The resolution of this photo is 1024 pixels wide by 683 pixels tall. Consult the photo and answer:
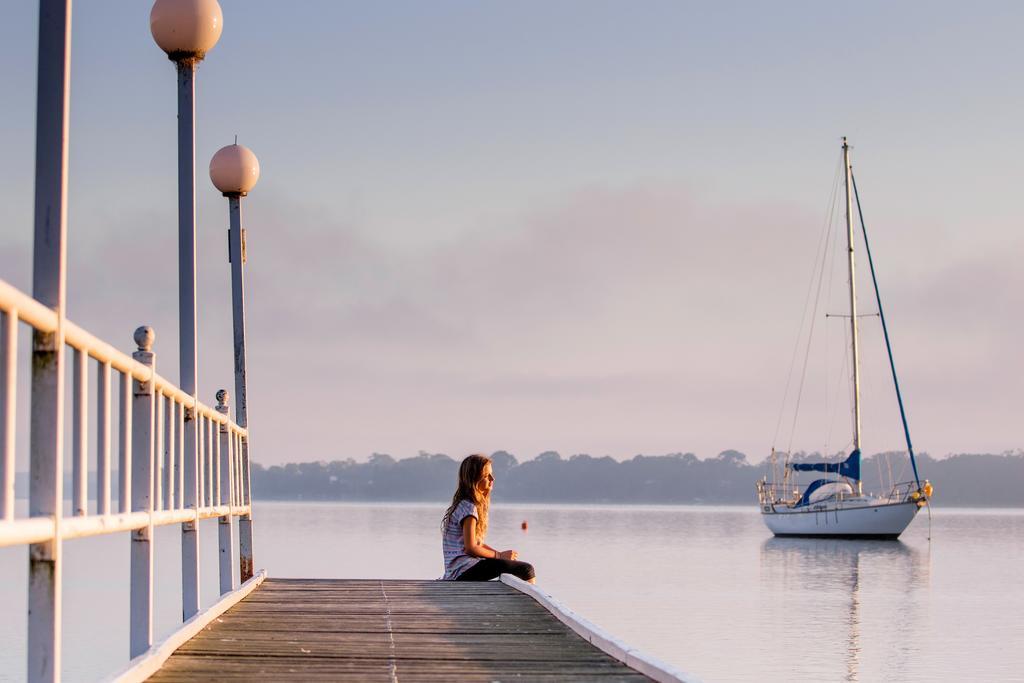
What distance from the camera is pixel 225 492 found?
32.3ft

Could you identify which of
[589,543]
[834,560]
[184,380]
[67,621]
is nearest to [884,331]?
[834,560]

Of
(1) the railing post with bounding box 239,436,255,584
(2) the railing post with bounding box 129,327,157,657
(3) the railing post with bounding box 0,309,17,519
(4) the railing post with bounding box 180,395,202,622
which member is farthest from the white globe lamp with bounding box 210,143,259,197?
(3) the railing post with bounding box 0,309,17,519

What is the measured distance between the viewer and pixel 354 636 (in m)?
6.63

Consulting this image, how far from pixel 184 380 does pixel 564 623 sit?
269 cm

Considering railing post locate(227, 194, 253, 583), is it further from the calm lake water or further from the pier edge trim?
the calm lake water

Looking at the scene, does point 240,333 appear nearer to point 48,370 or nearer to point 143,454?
point 143,454

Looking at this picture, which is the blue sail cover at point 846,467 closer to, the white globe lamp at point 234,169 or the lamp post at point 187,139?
the white globe lamp at point 234,169

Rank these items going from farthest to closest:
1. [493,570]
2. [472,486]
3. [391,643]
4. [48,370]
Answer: [493,570]
[472,486]
[391,643]
[48,370]

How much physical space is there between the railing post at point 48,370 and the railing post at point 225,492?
17.3 ft

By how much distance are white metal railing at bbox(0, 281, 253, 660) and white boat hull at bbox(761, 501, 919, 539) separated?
162 ft

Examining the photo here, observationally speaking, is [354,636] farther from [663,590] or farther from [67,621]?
[663,590]

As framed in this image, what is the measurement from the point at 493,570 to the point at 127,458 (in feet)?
18.4

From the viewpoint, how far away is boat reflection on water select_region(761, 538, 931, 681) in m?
21.7

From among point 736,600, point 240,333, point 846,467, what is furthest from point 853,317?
point 240,333
